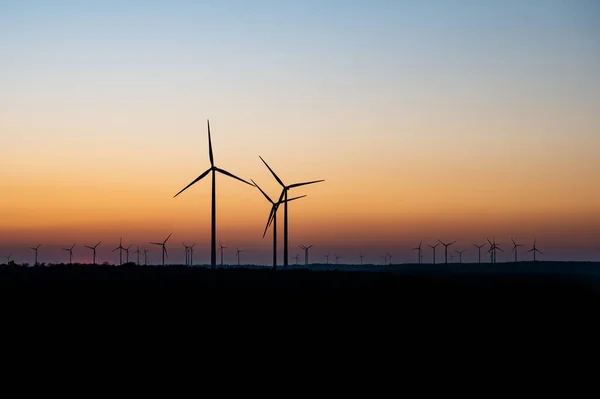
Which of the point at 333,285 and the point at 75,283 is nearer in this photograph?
the point at 75,283

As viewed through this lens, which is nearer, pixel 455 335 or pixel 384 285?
pixel 455 335

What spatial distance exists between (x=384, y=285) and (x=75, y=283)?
26.1m

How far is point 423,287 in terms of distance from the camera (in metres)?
84.2

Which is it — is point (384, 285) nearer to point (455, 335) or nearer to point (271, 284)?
point (271, 284)

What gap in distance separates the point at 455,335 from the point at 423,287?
109 feet

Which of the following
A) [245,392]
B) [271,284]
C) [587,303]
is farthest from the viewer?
[271,284]

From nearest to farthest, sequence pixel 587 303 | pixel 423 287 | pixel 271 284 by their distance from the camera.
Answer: pixel 587 303 < pixel 271 284 < pixel 423 287

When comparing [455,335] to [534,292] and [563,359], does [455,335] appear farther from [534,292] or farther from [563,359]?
[534,292]

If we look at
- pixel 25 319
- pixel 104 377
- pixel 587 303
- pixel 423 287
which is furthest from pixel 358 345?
pixel 423 287

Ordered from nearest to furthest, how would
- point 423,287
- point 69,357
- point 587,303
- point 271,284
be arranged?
point 69,357 < point 587,303 < point 271,284 < point 423,287

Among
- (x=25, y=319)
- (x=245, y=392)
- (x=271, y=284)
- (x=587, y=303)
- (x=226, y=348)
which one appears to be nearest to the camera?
(x=245, y=392)

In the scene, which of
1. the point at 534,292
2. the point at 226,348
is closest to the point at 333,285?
the point at 534,292

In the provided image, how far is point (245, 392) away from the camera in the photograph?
35969 millimetres

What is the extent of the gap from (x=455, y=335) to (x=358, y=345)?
23.6 feet
